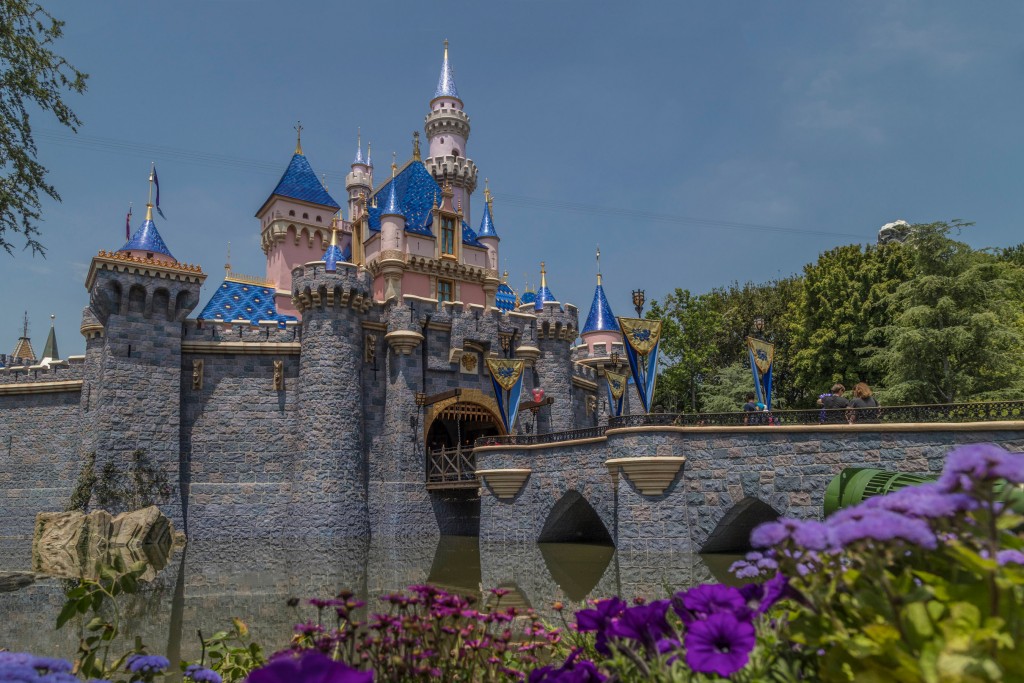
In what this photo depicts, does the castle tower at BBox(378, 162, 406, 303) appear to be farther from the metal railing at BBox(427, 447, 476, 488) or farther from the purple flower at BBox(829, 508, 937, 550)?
the purple flower at BBox(829, 508, 937, 550)

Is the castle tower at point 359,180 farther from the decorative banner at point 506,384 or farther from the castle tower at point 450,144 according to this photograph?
the decorative banner at point 506,384

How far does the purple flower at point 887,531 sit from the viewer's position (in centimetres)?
186

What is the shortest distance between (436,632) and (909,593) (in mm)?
2323

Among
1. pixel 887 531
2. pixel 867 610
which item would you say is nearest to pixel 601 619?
pixel 867 610

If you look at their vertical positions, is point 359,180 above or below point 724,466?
above

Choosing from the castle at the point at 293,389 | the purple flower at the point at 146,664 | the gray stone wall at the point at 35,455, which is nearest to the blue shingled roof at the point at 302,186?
the castle at the point at 293,389

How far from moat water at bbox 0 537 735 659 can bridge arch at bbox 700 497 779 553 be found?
2.00 ft

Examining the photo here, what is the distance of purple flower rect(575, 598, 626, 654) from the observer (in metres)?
2.80

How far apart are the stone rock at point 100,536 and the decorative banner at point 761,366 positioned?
15470mm

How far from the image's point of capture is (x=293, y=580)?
597 inches

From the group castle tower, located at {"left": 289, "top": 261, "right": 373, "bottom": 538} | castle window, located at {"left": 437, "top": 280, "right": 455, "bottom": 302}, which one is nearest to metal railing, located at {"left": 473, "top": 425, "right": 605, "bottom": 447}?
castle tower, located at {"left": 289, "top": 261, "right": 373, "bottom": 538}

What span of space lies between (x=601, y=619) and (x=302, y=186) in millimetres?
28500

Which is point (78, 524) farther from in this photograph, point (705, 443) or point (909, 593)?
point (909, 593)

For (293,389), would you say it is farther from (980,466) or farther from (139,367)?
(980,466)
